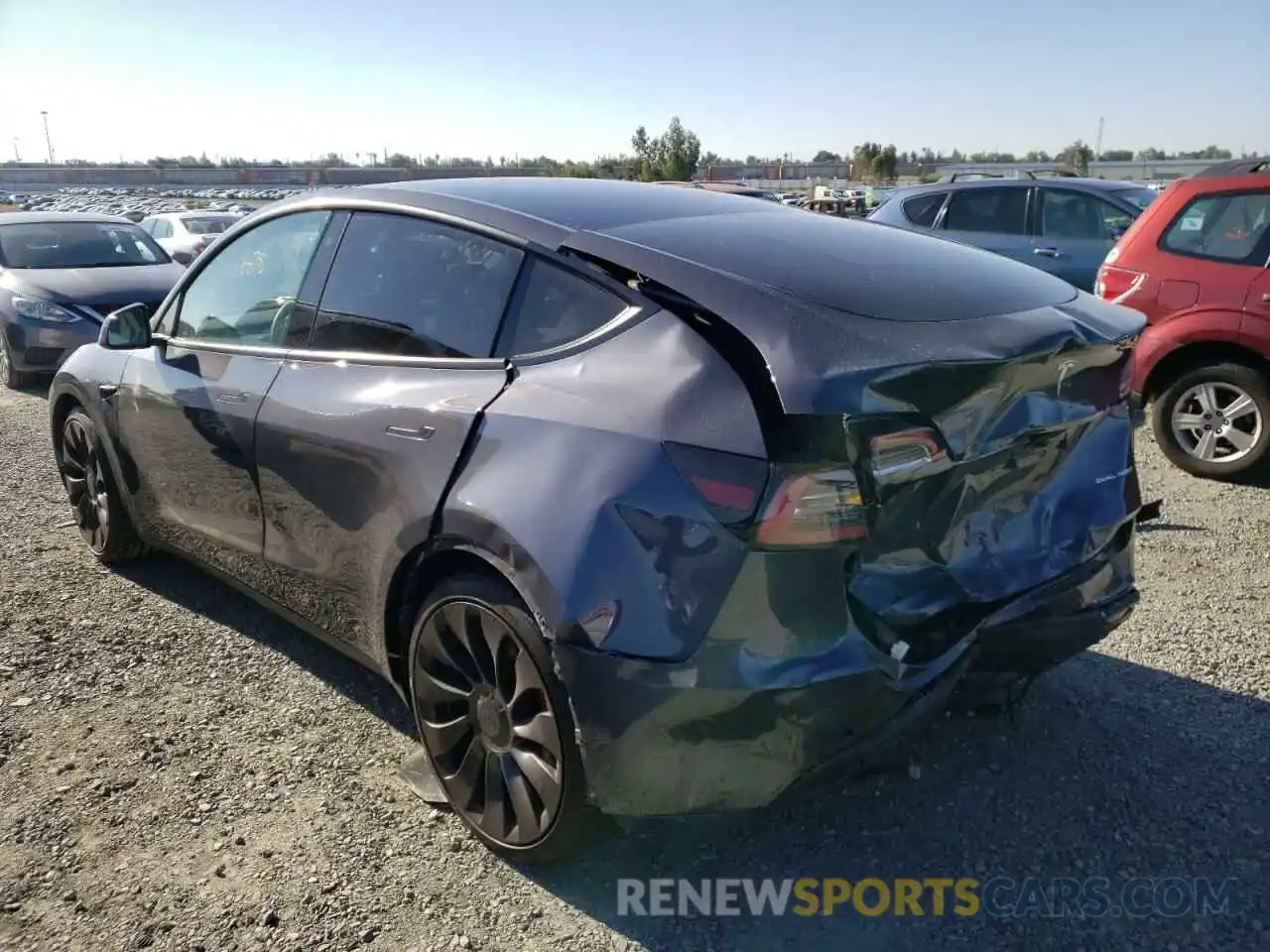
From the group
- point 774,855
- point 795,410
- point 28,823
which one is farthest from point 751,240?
point 28,823

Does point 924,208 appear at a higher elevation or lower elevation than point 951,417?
higher

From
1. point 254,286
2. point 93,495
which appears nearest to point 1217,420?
point 254,286

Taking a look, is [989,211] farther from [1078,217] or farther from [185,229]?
[185,229]

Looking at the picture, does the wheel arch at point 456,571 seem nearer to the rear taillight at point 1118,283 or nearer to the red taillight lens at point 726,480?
the red taillight lens at point 726,480

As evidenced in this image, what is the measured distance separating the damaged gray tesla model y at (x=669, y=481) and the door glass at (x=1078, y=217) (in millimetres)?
6360

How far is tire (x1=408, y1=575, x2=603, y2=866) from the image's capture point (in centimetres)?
229

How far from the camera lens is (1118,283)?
6.04 metres

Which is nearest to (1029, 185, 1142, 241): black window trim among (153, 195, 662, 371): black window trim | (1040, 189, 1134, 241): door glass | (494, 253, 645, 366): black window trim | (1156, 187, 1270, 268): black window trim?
(1040, 189, 1134, 241): door glass

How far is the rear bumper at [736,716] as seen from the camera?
6.70ft

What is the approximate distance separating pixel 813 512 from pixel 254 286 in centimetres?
245

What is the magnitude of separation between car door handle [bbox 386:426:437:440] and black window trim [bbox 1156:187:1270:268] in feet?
16.9

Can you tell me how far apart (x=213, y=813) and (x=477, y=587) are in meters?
1.13

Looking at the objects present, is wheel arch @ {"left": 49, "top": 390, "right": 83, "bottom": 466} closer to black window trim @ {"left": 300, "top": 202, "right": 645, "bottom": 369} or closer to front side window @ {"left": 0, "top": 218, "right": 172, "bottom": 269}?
black window trim @ {"left": 300, "top": 202, "right": 645, "bottom": 369}

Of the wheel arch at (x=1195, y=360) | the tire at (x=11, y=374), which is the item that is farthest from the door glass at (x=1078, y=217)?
the tire at (x=11, y=374)
